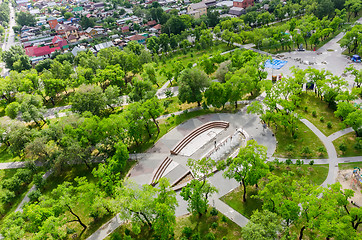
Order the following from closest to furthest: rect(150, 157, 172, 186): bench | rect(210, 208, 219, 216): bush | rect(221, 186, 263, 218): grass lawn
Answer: rect(210, 208, 219, 216): bush
rect(221, 186, 263, 218): grass lawn
rect(150, 157, 172, 186): bench

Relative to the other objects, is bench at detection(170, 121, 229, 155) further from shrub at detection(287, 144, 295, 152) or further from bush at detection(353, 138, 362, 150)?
bush at detection(353, 138, 362, 150)

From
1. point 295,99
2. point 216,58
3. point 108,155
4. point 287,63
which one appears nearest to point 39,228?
point 108,155

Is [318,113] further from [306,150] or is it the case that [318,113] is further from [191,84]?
[191,84]

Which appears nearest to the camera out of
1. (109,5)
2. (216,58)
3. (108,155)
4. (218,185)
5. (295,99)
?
(218,185)

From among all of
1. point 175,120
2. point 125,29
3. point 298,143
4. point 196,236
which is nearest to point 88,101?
point 175,120

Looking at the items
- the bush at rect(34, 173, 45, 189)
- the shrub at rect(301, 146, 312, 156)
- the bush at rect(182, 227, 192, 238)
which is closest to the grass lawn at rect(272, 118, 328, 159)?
the shrub at rect(301, 146, 312, 156)

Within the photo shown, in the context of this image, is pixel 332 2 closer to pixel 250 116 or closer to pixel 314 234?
pixel 250 116

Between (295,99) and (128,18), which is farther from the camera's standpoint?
(128,18)
